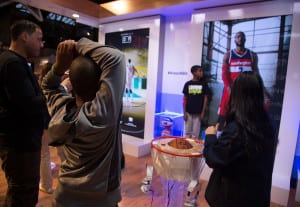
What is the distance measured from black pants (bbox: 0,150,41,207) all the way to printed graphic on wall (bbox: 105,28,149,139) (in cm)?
311

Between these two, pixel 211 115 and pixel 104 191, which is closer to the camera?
pixel 104 191

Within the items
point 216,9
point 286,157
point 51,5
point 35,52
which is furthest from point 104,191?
point 51,5

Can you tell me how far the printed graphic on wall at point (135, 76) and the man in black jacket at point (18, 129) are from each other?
3059 mm

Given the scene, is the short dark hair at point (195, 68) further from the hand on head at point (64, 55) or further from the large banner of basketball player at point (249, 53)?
the hand on head at point (64, 55)

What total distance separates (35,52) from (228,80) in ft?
9.02

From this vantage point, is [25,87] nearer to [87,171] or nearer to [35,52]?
[35,52]

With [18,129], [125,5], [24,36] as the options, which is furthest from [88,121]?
[125,5]

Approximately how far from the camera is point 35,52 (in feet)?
5.59

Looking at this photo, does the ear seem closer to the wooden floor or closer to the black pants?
the black pants

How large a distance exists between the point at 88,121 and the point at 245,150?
0.88 metres

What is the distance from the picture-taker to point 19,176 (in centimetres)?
150

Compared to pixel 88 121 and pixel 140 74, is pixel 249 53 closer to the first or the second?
pixel 140 74

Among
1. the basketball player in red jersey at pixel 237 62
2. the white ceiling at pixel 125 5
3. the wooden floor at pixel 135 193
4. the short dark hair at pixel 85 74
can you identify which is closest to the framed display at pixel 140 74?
the white ceiling at pixel 125 5

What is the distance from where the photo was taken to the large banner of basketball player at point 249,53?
300 cm
